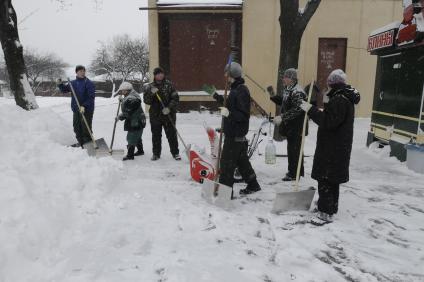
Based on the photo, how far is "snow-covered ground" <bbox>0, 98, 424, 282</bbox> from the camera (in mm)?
3184

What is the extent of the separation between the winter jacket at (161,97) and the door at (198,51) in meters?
7.28

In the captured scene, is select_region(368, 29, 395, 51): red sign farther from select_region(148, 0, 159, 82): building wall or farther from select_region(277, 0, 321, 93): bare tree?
select_region(148, 0, 159, 82): building wall

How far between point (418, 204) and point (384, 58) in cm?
439

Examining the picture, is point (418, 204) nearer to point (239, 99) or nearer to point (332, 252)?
point (332, 252)

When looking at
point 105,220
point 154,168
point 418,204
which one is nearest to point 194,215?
point 105,220

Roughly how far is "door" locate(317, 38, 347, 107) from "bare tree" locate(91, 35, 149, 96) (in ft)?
105

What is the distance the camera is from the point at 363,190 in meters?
5.75

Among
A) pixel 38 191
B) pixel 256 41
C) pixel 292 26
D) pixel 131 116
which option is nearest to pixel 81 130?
pixel 131 116

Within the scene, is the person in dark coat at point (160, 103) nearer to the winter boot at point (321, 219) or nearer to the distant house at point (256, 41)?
the winter boot at point (321, 219)

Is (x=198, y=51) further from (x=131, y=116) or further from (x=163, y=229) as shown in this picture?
(x=163, y=229)

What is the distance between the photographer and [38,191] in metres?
3.93

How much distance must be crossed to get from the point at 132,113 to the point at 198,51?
7.60 m

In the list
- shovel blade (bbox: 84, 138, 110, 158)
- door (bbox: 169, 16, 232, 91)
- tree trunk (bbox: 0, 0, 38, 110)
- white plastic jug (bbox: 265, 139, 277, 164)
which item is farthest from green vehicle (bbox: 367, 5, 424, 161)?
tree trunk (bbox: 0, 0, 38, 110)

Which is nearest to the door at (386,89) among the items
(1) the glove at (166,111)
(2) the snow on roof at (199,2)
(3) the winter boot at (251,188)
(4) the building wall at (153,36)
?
(3) the winter boot at (251,188)
